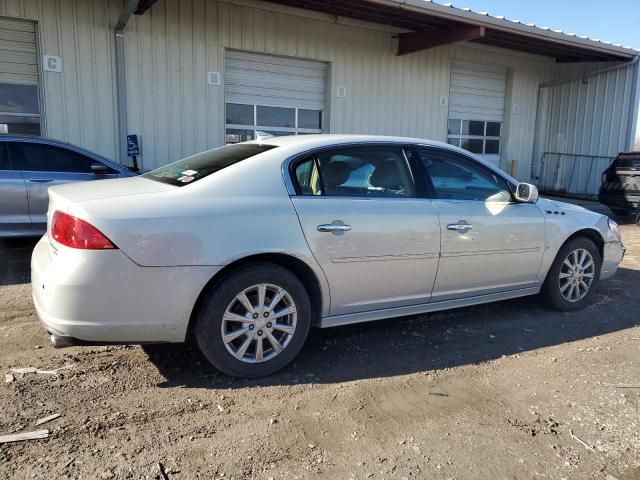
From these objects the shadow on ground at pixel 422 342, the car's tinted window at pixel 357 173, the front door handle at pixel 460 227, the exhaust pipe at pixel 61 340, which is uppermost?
the car's tinted window at pixel 357 173

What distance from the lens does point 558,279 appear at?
199 inches

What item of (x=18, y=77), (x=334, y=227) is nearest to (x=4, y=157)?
(x=18, y=77)

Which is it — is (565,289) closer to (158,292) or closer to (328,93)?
(158,292)

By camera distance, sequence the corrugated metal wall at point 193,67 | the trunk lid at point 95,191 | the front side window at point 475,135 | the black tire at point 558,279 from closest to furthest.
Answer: the trunk lid at point 95,191
the black tire at point 558,279
the corrugated metal wall at point 193,67
the front side window at point 475,135

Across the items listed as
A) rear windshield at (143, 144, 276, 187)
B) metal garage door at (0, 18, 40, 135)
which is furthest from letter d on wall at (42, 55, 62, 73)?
rear windshield at (143, 144, 276, 187)

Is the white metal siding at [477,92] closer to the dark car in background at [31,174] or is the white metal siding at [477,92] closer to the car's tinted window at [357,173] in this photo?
the dark car in background at [31,174]

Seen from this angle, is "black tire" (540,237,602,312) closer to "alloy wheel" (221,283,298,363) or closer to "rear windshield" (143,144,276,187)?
"alloy wheel" (221,283,298,363)

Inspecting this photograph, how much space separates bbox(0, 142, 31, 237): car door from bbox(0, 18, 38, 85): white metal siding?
316 centimetres

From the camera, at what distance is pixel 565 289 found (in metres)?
5.18

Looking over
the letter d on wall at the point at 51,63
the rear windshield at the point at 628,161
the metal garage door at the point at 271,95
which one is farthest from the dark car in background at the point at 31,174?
the rear windshield at the point at 628,161

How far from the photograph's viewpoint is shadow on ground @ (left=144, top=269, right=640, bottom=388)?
3689 millimetres

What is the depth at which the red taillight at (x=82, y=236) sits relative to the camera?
3.05 metres

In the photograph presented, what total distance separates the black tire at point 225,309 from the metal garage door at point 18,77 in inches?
302

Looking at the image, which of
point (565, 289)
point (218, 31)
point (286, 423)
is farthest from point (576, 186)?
point (286, 423)
